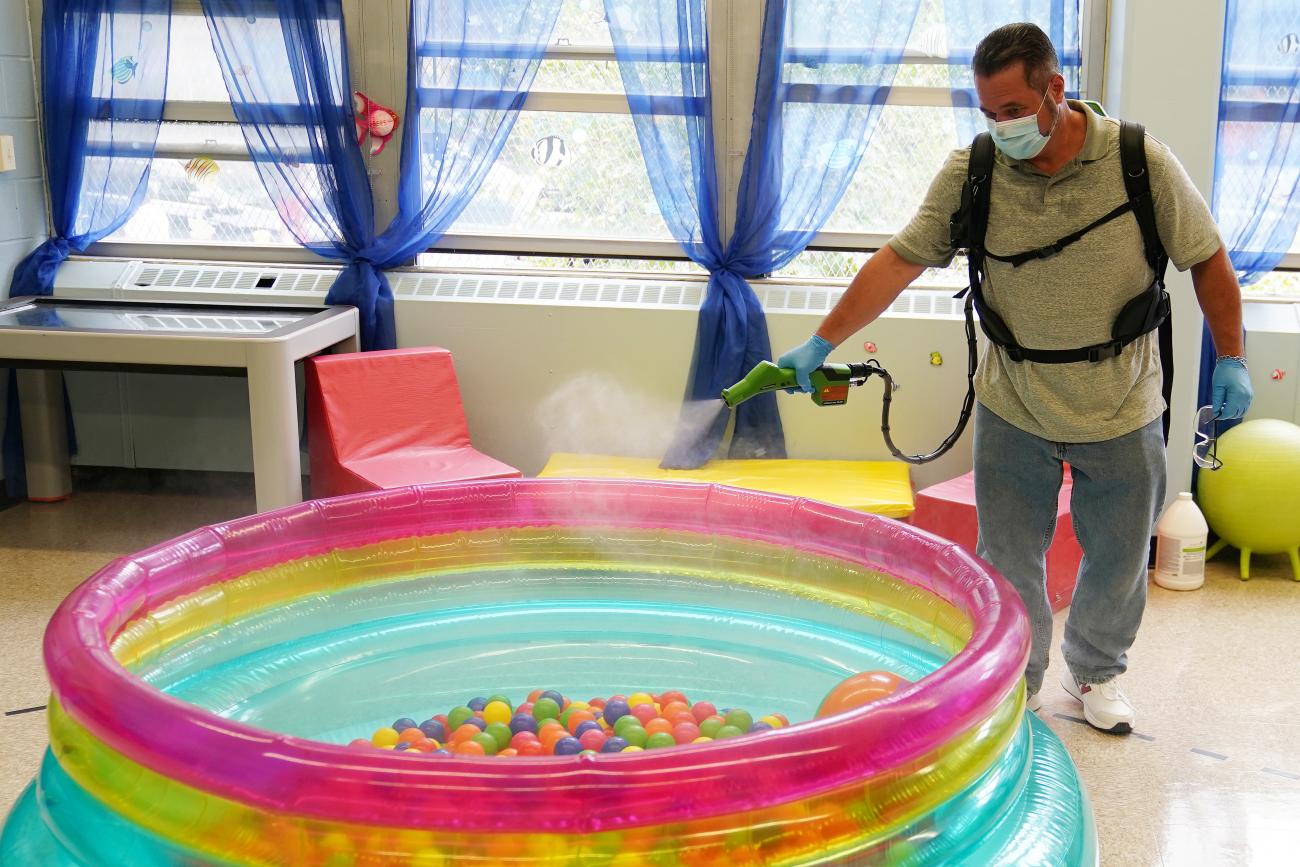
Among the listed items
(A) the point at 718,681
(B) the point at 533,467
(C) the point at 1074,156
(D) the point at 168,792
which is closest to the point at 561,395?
(B) the point at 533,467

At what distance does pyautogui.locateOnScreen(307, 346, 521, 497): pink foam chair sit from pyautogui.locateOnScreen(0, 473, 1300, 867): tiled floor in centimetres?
79

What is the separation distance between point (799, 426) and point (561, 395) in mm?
918

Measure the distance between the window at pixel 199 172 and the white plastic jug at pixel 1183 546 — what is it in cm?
348

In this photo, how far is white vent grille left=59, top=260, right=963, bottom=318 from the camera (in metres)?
4.93

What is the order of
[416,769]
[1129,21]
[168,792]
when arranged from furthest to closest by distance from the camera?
[1129,21]
[168,792]
[416,769]

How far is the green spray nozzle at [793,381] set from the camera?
9.95ft

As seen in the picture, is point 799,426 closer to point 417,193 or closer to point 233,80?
point 417,193

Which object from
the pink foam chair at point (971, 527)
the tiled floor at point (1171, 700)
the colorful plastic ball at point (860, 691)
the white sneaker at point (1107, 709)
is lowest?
the tiled floor at point (1171, 700)

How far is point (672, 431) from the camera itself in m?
4.94

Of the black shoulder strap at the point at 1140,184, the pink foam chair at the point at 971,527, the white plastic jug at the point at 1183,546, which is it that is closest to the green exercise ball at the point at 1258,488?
the white plastic jug at the point at 1183,546

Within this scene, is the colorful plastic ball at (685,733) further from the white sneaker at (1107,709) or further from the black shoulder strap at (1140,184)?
the black shoulder strap at (1140,184)

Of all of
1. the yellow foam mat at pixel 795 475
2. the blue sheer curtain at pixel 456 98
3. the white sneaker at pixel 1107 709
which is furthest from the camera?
the blue sheer curtain at pixel 456 98

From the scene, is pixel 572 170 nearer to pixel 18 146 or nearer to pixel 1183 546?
pixel 18 146

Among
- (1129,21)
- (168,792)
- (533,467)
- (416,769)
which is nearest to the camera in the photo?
(416,769)
